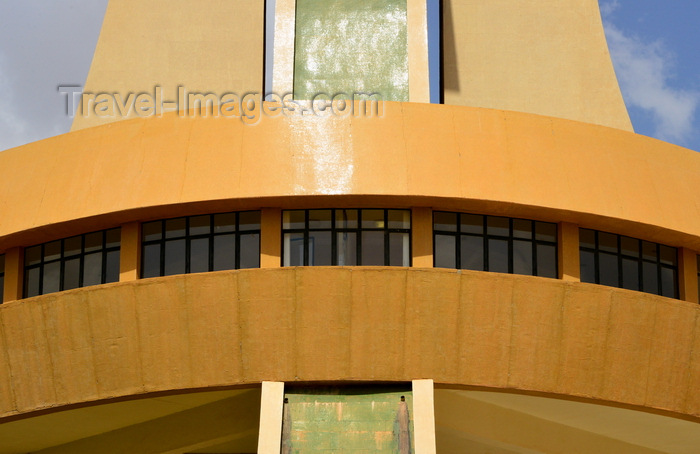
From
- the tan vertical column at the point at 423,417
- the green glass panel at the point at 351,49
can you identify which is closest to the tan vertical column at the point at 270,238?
the tan vertical column at the point at 423,417

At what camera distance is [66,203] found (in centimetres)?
1809

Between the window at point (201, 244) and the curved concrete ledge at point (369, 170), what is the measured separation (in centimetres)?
41

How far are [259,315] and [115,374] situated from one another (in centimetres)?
273

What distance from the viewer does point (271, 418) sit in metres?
16.4

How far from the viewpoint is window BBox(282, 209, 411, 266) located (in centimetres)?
1762

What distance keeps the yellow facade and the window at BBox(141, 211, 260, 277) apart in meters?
0.24

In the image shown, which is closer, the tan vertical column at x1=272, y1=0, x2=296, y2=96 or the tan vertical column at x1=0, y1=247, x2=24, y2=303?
the tan vertical column at x1=0, y1=247, x2=24, y2=303

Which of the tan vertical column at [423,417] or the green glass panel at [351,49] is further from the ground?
the green glass panel at [351,49]

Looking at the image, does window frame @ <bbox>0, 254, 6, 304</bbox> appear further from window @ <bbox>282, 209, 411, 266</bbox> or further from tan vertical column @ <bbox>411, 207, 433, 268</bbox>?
tan vertical column @ <bbox>411, 207, 433, 268</bbox>

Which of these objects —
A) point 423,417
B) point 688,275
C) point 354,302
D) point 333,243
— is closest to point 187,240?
point 333,243

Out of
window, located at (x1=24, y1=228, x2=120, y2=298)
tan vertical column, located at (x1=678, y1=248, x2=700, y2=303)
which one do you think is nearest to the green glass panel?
window, located at (x1=24, y1=228, x2=120, y2=298)

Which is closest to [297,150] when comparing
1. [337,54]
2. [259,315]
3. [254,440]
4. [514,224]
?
[259,315]

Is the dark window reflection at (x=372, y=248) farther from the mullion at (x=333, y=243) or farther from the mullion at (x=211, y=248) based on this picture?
the mullion at (x=211, y=248)

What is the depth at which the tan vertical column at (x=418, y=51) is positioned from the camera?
945 inches
